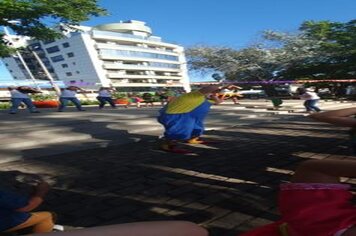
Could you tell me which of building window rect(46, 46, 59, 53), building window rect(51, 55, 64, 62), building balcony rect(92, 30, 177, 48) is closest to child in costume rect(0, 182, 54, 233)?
building balcony rect(92, 30, 177, 48)

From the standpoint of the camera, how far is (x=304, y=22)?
161 feet

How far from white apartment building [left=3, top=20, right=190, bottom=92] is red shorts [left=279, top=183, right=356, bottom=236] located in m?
95.2

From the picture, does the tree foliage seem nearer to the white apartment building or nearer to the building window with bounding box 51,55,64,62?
the white apartment building

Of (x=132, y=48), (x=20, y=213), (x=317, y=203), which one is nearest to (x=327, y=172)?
(x=317, y=203)

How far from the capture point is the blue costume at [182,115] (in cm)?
843

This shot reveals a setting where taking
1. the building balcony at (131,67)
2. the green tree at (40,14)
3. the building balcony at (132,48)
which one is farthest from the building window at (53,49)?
the green tree at (40,14)

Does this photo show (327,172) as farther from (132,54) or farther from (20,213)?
(132,54)

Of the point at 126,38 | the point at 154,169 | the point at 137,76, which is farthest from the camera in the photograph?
the point at 126,38

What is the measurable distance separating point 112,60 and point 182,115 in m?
102

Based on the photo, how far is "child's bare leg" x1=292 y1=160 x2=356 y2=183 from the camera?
70.8 inches

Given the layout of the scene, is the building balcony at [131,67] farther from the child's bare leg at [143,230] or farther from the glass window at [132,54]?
the child's bare leg at [143,230]

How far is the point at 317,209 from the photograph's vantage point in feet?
5.69

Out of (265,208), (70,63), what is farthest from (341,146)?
(70,63)

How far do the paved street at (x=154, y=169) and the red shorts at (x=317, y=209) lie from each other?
2.05 meters
